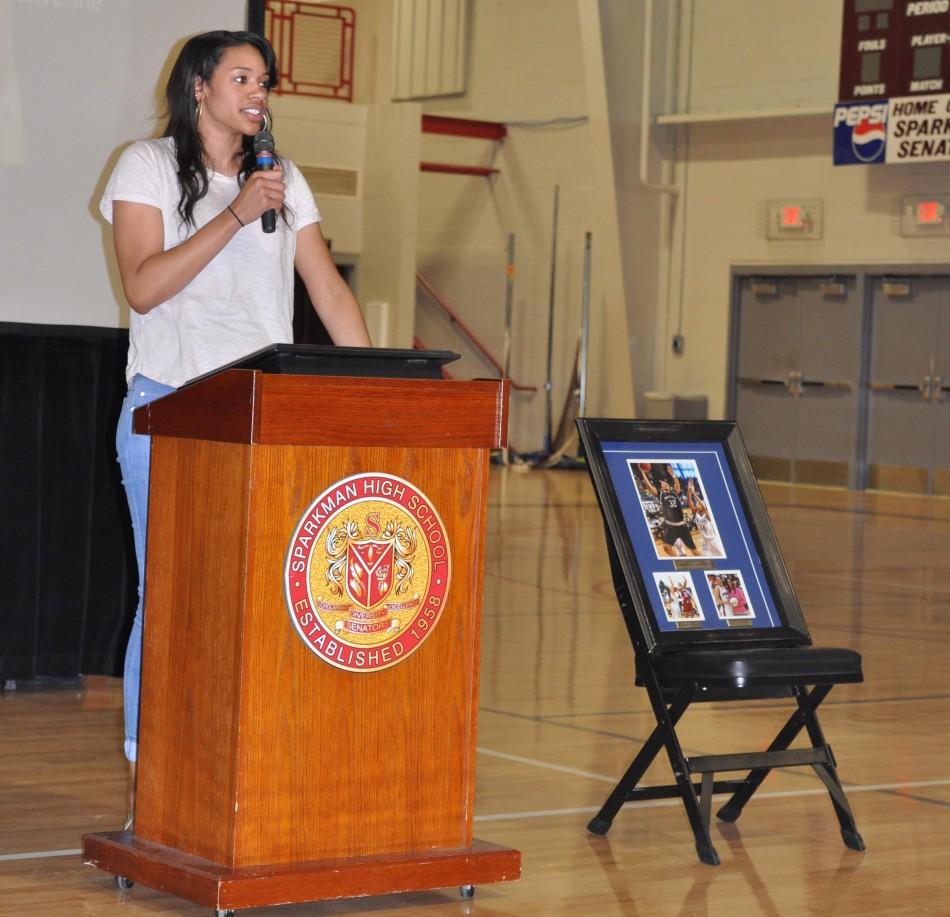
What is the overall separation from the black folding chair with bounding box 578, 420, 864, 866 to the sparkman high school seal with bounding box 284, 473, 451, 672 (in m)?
0.70

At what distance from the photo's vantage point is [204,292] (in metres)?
3.13

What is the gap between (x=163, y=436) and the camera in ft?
9.75

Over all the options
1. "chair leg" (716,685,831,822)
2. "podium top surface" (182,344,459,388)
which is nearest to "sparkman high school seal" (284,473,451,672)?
"podium top surface" (182,344,459,388)

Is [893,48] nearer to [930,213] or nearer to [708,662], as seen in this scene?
[930,213]

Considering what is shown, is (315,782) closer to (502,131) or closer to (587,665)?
(587,665)

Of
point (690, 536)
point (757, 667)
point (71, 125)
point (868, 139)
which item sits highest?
point (868, 139)

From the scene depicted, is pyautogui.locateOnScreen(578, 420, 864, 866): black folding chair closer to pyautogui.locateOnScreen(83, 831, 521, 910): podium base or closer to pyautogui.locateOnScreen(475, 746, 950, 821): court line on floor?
pyautogui.locateOnScreen(475, 746, 950, 821): court line on floor

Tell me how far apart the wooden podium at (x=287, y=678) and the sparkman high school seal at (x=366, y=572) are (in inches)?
0.5

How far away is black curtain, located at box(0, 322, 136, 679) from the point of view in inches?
195

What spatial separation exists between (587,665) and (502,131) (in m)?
12.4

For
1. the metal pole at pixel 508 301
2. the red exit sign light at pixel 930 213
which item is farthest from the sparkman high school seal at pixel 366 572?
the metal pole at pixel 508 301

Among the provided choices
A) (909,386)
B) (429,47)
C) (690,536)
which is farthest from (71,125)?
(429,47)

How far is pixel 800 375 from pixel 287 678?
13.4 meters

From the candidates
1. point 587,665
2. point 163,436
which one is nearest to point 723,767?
point 163,436
